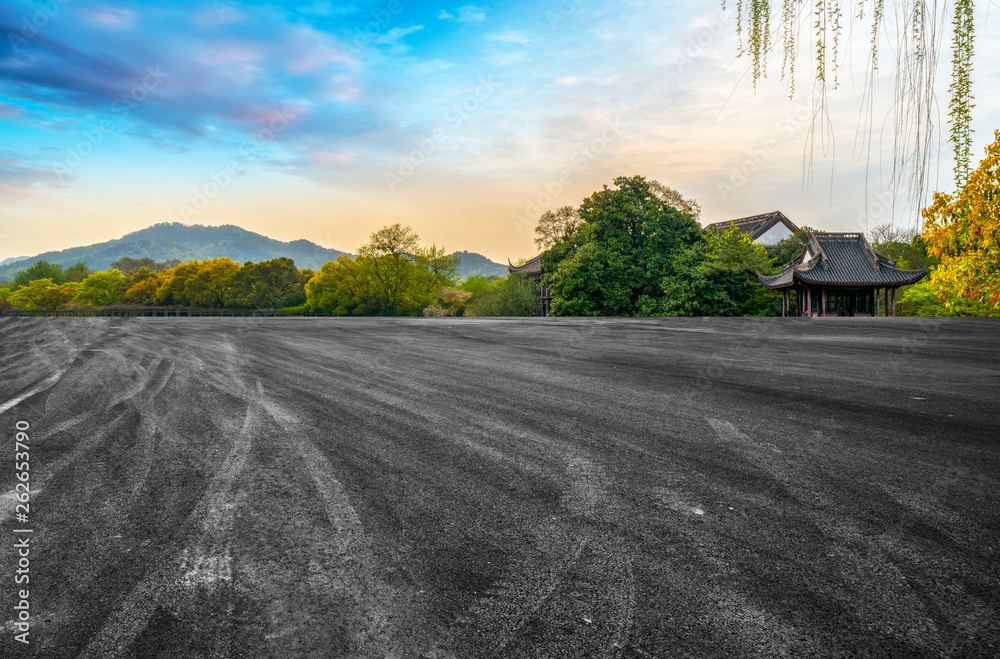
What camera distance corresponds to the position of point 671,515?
124 inches

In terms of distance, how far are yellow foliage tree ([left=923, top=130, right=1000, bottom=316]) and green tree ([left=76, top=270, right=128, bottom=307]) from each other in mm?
111404

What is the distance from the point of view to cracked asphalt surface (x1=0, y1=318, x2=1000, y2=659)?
6.93 feet

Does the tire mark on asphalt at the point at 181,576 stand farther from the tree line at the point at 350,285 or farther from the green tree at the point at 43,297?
the green tree at the point at 43,297

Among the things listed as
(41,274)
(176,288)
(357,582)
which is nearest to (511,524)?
(357,582)

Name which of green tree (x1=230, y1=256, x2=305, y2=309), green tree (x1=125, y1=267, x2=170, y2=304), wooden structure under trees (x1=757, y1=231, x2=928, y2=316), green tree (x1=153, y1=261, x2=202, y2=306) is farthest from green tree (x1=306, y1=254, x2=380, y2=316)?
wooden structure under trees (x1=757, y1=231, x2=928, y2=316)

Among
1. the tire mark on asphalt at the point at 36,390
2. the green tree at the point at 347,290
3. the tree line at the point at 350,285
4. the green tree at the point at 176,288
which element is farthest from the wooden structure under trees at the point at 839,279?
the green tree at the point at 176,288

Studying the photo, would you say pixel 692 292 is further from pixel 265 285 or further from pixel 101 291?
pixel 101 291

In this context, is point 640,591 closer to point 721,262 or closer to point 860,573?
point 860,573

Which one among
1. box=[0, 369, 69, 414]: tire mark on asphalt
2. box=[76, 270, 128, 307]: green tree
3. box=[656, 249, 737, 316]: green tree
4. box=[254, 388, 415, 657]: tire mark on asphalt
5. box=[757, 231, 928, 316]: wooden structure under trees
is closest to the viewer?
box=[254, 388, 415, 657]: tire mark on asphalt

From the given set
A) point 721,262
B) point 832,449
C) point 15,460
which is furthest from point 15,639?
point 721,262

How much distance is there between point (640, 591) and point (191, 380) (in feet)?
26.8

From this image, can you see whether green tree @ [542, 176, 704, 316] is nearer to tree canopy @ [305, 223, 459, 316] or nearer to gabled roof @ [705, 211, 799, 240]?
gabled roof @ [705, 211, 799, 240]

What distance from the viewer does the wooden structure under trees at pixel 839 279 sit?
31875 millimetres

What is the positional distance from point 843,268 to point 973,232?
1898 centimetres
